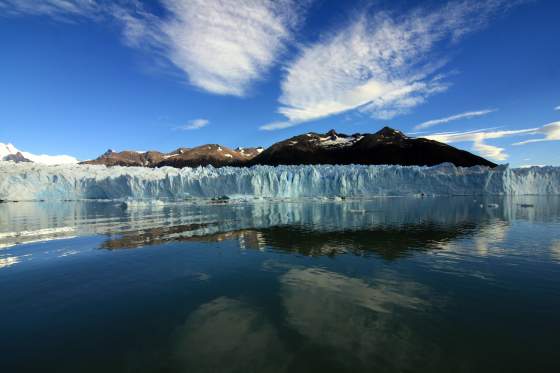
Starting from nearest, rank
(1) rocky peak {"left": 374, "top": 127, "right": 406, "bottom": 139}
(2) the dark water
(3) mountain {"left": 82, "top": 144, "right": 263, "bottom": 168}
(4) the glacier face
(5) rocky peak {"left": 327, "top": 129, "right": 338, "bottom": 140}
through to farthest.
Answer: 1. (2) the dark water
2. (4) the glacier face
3. (1) rocky peak {"left": 374, "top": 127, "right": 406, "bottom": 139}
4. (5) rocky peak {"left": 327, "top": 129, "right": 338, "bottom": 140}
5. (3) mountain {"left": 82, "top": 144, "right": 263, "bottom": 168}

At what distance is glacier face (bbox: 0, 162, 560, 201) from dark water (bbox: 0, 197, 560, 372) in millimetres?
40782

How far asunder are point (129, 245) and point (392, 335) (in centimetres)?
1215

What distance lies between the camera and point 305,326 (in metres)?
6.18

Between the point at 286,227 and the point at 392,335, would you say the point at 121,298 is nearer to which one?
the point at 392,335

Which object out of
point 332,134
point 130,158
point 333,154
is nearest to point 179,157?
point 130,158

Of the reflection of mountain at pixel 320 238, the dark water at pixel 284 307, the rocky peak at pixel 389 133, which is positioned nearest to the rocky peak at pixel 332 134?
the rocky peak at pixel 389 133

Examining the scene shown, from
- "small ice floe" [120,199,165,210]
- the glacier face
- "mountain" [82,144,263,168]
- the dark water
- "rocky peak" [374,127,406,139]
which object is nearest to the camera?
the dark water

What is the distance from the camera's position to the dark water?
5.09m

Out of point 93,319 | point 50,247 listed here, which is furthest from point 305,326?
point 50,247

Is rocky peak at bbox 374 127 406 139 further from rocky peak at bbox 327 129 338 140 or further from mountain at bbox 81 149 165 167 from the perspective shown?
mountain at bbox 81 149 165 167

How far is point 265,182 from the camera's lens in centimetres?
5509

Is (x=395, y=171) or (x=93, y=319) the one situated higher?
(x=395, y=171)

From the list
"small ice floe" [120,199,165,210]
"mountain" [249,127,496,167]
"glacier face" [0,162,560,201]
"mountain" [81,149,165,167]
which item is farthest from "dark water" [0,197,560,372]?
"mountain" [81,149,165,167]

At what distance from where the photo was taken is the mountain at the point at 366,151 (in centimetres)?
9888
